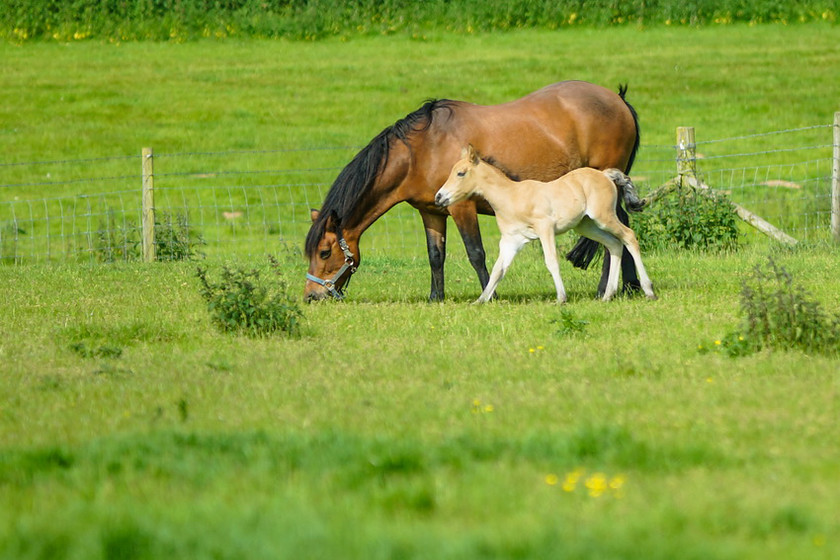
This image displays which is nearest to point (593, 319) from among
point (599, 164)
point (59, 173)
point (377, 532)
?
point (599, 164)

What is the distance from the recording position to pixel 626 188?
1114 centimetres

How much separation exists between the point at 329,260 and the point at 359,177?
0.87m

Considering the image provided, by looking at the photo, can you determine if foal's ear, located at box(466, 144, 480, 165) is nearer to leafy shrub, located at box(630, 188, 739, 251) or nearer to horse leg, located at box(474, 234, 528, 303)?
horse leg, located at box(474, 234, 528, 303)

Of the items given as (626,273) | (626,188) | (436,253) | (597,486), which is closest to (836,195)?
(626,273)

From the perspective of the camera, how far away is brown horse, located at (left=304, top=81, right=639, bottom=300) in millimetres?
11203

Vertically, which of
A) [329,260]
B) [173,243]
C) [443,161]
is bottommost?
[173,243]

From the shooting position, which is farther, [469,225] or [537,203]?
[469,225]

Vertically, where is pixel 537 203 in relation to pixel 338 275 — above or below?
above

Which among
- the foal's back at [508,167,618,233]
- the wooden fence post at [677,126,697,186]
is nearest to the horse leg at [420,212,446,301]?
the foal's back at [508,167,618,233]

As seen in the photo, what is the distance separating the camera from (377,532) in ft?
13.5

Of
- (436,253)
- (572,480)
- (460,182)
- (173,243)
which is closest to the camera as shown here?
(572,480)

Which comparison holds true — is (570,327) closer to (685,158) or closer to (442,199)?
(442,199)

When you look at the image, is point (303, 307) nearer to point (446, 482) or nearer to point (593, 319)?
point (593, 319)

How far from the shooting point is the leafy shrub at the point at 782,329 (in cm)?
766
